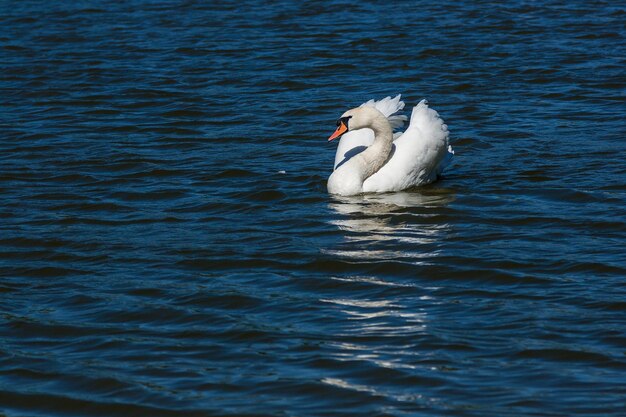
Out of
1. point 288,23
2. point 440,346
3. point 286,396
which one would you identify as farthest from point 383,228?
point 288,23

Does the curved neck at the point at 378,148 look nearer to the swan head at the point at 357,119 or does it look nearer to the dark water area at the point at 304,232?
the swan head at the point at 357,119

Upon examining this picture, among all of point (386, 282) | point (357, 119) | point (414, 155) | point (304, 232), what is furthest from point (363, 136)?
point (386, 282)

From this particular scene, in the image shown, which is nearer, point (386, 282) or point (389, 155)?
point (386, 282)

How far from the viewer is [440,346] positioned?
7.59 metres

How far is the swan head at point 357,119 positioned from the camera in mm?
11844

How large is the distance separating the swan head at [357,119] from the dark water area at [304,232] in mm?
654

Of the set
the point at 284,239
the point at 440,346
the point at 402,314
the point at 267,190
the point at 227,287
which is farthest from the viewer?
the point at 267,190

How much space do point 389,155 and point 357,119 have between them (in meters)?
0.45

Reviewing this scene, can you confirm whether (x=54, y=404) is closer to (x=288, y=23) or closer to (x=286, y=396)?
(x=286, y=396)

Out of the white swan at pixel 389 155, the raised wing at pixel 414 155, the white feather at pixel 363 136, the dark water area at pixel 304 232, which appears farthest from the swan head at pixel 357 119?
the dark water area at pixel 304 232

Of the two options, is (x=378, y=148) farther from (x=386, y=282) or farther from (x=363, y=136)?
(x=386, y=282)

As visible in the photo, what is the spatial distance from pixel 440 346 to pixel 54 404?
2.29 metres

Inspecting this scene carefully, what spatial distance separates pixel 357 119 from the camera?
11859 mm

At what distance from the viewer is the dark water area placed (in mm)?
7230
